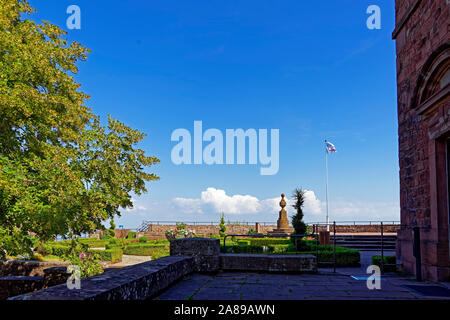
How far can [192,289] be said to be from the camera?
551 cm

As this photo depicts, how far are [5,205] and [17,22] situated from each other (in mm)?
6910

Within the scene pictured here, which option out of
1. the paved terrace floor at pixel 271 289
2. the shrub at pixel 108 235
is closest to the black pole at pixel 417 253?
the paved terrace floor at pixel 271 289

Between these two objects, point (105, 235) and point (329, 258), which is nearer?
point (329, 258)

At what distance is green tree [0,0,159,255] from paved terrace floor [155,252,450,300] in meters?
4.30

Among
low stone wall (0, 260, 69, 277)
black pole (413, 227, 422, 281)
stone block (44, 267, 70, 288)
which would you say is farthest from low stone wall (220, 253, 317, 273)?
low stone wall (0, 260, 69, 277)

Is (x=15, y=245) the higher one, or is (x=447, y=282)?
(x=15, y=245)

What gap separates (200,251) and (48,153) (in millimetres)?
5280

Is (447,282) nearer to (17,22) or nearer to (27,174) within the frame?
(27,174)

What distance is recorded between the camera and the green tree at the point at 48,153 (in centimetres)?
838

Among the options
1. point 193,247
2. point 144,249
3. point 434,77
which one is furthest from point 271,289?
point 144,249

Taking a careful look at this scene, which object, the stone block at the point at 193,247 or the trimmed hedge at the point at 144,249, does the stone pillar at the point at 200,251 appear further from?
the trimmed hedge at the point at 144,249

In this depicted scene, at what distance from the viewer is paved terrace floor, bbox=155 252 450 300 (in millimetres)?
5021

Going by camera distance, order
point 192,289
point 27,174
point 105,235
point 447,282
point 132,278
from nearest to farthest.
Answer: point 132,278 < point 192,289 < point 447,282 < point 27,174 < point 105,235
